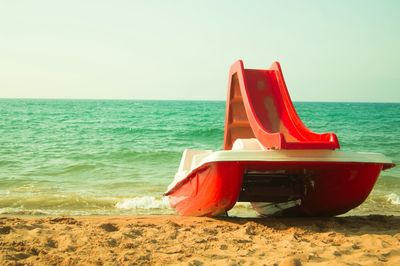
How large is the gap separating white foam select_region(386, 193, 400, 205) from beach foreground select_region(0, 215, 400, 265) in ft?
10.3

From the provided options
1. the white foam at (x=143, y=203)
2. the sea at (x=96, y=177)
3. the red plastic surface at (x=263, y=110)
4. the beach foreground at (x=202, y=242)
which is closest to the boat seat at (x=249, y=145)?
the red plastic surface at (x=263, y=110)

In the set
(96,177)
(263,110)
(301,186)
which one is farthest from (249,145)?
(96,177)

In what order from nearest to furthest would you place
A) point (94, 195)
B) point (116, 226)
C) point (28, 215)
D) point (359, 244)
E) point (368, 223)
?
point (359, 244) → point (116, 226) → point (368, 223) → point (28, 215) → point (94, 195)

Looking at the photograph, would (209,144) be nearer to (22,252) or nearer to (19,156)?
(19,156)

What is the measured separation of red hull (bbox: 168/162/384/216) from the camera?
4.54 metres

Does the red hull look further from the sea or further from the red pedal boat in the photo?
the sea

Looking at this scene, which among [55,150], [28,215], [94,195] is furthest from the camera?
[55,150]

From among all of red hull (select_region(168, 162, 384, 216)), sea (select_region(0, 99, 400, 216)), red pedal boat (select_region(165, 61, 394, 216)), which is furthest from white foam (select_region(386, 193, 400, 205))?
red hull (select_region(168, 162, 384, 216))

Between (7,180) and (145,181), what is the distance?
306 cm

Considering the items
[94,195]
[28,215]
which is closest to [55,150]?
[94,195]

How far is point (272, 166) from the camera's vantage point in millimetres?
4520

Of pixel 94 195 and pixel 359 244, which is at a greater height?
pixel 359 244

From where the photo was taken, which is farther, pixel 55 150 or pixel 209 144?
pixel 209 144

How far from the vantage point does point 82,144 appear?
18516mm
